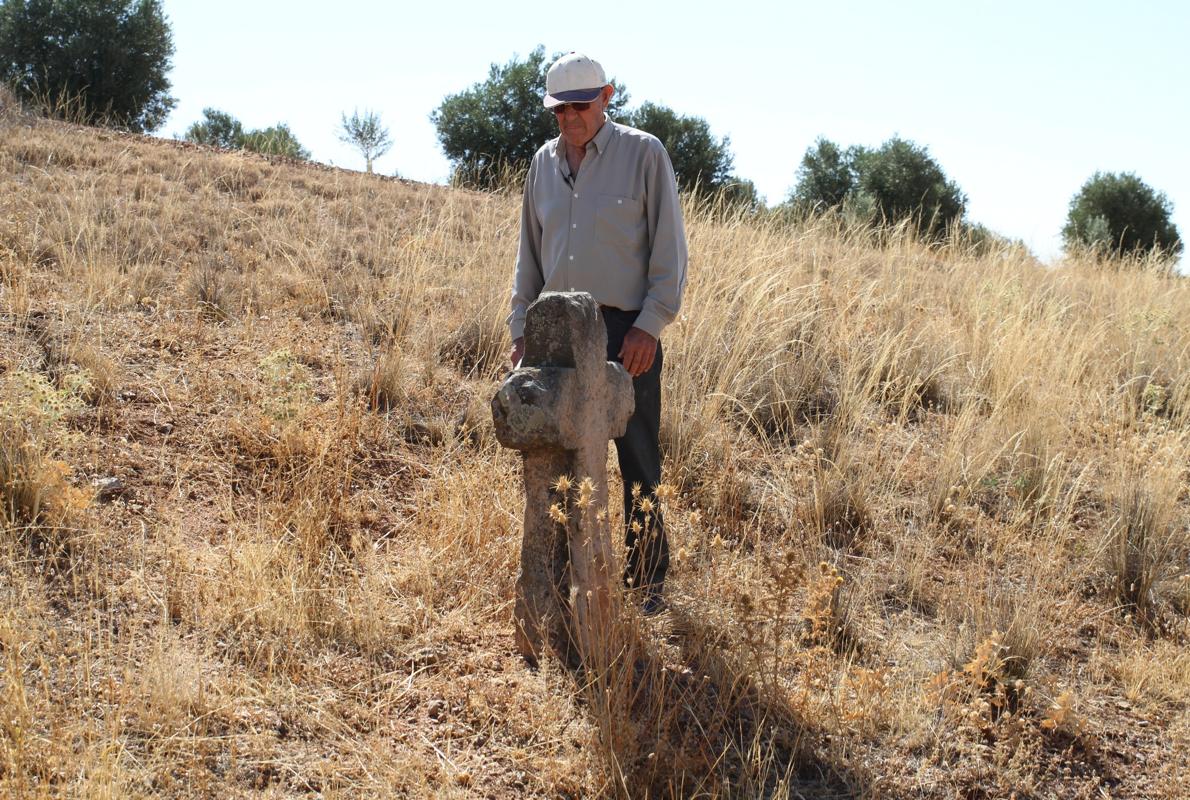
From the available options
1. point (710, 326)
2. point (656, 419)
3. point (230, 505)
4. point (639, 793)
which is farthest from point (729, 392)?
point (639, 793)

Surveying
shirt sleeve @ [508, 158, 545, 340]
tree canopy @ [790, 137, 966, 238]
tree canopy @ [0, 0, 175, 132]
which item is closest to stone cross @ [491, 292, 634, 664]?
shirt sleeve @ [508, 158, 545, 340]

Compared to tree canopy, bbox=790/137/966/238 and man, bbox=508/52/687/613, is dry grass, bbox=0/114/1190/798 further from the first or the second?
tree canopy, bbox=790/137/966/238

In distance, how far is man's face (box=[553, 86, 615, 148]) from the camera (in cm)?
374

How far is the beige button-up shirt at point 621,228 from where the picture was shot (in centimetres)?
381

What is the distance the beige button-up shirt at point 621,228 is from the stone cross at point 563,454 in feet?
1.33

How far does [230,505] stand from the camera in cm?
441

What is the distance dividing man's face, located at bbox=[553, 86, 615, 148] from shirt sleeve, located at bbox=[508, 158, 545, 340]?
0.38 metres

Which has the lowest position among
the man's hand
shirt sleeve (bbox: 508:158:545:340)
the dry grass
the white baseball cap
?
the dry grass

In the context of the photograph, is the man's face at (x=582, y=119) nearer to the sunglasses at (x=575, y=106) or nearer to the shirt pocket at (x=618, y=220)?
the sunglasses at (x=575, y=106)

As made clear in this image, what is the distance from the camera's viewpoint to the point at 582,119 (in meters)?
3.75

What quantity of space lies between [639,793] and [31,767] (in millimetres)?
1734

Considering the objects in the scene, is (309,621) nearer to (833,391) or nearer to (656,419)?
(656,419)

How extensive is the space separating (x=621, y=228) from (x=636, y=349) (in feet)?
1.59

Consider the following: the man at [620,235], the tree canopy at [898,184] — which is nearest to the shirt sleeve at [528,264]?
the man at [620,235]
